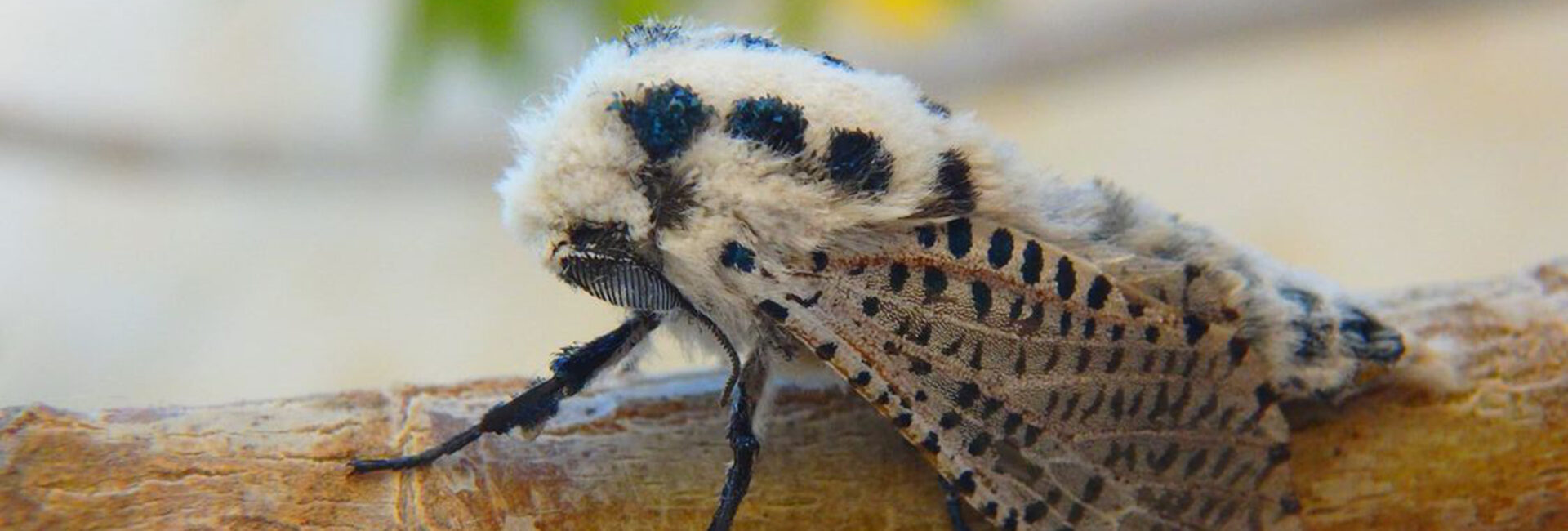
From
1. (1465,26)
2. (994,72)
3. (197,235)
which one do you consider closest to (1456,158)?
(1465,26)

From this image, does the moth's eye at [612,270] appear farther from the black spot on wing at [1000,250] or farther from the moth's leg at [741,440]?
the black spot on wing at [1000,250]

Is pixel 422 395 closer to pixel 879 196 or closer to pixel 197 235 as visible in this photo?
pixel 879 196

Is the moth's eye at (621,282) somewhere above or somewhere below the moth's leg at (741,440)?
above

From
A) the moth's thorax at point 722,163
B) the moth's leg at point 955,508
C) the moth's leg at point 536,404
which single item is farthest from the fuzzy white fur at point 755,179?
the moth's leg at point 955,508

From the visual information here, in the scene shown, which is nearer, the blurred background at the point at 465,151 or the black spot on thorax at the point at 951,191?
the black spot on thorax at the point at 951,191

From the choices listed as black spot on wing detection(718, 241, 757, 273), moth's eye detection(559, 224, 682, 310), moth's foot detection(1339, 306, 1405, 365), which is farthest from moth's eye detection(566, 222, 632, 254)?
moth's foot detection(1339, 306, 1405, 365)

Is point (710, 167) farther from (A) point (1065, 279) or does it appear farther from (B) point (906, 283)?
(A) point (1065, 279)
